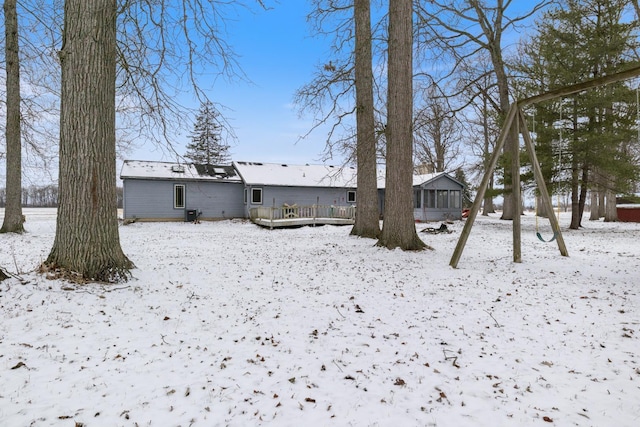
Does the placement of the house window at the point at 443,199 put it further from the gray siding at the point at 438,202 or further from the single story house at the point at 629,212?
the single story house at the point at 629,212

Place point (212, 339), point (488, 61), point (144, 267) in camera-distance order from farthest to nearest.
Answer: point (488, 61)
point (144, 267)
point (212, 339)

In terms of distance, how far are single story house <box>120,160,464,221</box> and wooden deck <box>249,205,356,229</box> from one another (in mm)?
1560

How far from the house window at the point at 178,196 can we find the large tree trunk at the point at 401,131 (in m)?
16.2

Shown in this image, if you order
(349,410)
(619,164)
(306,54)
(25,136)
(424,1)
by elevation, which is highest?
(424,1)

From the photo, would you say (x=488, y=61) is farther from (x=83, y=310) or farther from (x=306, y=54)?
(x=83, y=310)

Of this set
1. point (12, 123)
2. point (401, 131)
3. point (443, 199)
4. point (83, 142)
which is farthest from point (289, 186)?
point (83, 142)

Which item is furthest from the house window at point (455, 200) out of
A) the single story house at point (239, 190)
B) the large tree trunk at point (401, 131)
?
the large tree trunk at point (401, 131)

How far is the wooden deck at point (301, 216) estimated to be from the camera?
57.9 ft

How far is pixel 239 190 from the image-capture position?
2261cm

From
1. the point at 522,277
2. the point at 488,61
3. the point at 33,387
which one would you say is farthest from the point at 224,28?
the point at 488,61

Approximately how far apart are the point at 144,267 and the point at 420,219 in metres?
19.7

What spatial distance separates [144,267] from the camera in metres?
5.98

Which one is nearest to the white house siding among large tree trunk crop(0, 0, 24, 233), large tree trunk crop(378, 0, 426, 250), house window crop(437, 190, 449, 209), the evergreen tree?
house window crop(437, 190, 449, 209)

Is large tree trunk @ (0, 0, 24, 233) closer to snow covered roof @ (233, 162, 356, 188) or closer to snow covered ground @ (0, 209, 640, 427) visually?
snow covered ground @ (0, 209, 640, 427)
